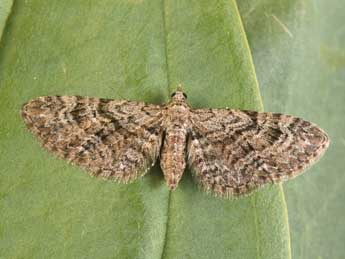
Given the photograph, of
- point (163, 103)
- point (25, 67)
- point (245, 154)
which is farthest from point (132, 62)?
point (245, 154)

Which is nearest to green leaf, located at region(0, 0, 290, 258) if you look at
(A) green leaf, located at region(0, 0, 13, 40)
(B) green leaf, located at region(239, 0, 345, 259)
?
(A) green leaf, located at region(0, 0, 13, 40)

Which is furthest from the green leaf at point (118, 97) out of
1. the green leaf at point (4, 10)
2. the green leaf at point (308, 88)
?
the green leaf at point (308, 88)

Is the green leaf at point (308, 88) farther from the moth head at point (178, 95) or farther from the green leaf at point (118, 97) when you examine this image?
the moth head at point (178, 95)

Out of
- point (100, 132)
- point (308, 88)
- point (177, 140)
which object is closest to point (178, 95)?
point (177, 140)

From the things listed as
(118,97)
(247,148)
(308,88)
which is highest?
(308,88)

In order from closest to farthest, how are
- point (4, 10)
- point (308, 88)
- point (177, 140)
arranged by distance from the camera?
1. point (4, 10)
2. point (177, 140)
3. point (308, 88)

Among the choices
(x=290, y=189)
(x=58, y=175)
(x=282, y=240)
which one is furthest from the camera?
(x=290, y=189)

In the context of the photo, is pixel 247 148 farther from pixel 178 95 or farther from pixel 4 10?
pixel 4 10

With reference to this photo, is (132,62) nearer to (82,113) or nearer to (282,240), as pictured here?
(82,113)

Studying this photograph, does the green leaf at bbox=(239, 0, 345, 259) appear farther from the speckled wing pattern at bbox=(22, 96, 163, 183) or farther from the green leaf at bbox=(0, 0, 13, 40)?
the green leaf at bbox=(0, 0, 13, 40)
